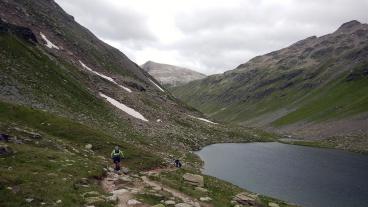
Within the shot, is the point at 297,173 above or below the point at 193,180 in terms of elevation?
above

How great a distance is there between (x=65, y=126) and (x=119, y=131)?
20307mm

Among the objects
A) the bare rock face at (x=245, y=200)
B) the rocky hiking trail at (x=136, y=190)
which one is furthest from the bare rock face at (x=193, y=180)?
the rocky hiking trail at (x=136, y=190)

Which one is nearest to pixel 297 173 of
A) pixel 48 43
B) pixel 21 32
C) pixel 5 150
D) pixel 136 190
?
pixel 136 190

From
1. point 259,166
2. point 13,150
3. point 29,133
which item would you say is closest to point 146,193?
point 13,150

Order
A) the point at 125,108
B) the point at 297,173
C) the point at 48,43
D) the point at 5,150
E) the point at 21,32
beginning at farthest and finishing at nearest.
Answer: the point at 48,43
the point at 125,108
the point at 21,32
the point at 297,173
the point at 5,150

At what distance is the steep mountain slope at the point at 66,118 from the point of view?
29.6 m

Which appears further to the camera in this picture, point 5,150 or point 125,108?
point 125,108

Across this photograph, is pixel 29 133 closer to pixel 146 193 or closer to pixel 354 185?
pixel 146 193

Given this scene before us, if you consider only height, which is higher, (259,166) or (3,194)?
(259,166)

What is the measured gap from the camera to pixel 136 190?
1220 inches

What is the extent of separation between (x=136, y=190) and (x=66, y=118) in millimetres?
34303

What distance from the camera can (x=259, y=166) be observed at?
8281 centimetres

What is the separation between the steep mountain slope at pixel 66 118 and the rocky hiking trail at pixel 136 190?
4.94ft

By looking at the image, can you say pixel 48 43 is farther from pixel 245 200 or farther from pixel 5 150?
pixel 245 200
